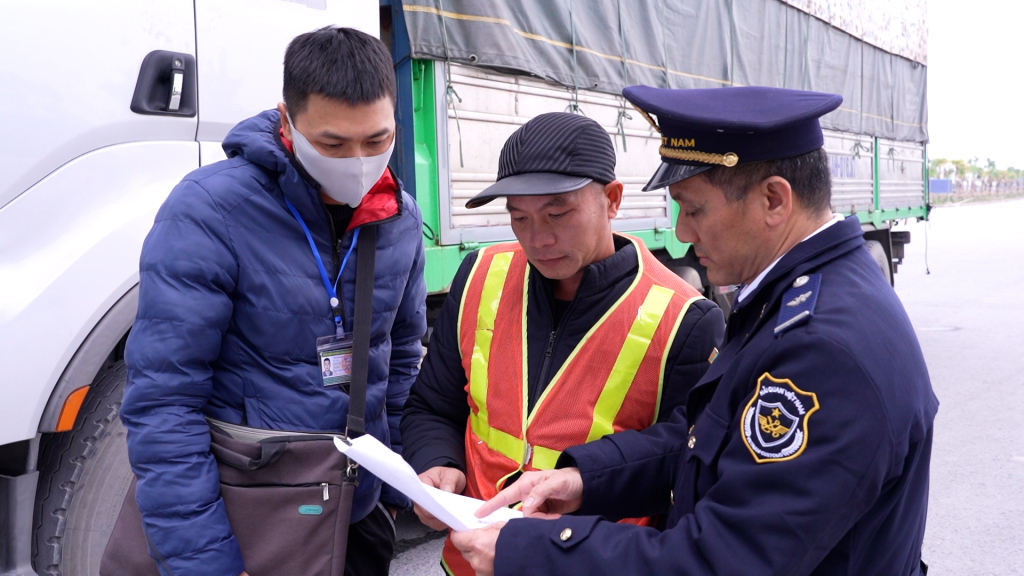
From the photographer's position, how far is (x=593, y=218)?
173cm

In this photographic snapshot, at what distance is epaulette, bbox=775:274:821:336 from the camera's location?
114 centimetres

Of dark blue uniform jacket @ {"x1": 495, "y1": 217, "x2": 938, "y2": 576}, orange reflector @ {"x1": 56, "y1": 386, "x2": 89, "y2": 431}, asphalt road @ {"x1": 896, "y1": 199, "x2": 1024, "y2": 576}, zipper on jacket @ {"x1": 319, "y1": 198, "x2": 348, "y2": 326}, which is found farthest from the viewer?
asphalt road @ {"x1": 896, "y1": 199, "x2": 1024, "y2": 576}

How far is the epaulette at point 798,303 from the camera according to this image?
1136 millimetres

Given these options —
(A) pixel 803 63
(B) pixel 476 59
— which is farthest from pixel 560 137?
(A) pixel 803 63

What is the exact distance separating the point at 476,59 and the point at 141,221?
1655 mm

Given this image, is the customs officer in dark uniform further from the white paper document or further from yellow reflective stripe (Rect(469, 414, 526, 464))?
yellow reflective stripe (Rect(469, 414, 526, 464))

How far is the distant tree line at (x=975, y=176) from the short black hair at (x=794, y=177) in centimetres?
7050

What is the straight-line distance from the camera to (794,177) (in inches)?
49.9

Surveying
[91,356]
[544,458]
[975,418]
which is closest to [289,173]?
[544,458]

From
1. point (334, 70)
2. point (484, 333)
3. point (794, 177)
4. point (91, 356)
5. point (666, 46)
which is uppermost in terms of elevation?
point (666, 46)

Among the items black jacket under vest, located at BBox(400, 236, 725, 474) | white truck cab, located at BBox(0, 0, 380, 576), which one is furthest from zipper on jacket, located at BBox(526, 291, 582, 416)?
white truck cab, located at BBox(0, 0, 380, 576)

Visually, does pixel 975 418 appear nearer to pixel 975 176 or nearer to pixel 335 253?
pixel 335 253

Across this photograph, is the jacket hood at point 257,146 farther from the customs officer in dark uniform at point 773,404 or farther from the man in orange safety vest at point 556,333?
the customs officer in dark uniform at point 773,404

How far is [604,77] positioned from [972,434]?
3264mm
